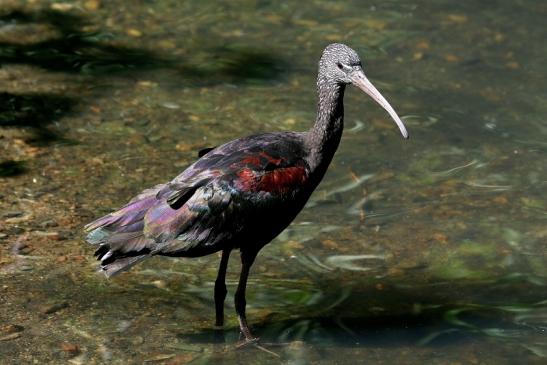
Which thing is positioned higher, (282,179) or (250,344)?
(282,179)

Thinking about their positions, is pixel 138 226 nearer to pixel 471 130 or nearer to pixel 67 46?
pixel 471 130

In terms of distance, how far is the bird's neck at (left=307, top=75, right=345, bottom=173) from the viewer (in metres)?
6.85

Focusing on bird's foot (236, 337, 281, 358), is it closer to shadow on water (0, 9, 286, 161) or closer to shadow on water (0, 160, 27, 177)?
shadow on water (0, 160, 27, 177)

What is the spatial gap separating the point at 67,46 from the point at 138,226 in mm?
4900

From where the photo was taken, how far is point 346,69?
688 centimetres

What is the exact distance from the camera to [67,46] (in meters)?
10.9

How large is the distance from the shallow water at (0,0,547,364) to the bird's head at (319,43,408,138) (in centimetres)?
141

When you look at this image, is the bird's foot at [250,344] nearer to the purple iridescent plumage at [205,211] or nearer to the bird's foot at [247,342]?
the bird's foot at [247,342]

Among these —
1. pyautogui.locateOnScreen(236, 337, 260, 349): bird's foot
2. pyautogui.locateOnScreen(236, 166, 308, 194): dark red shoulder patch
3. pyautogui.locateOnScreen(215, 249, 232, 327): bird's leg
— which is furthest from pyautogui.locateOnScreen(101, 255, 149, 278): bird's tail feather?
pyautogui.locateOnScreen(236, 337, 260, 349): bird's foot

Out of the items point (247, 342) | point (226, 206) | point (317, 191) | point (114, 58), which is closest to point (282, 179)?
point (226, 206)

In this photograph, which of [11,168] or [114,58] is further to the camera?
[114,58]

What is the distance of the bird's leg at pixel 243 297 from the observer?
6.75 meters

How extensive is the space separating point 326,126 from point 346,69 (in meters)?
0.39

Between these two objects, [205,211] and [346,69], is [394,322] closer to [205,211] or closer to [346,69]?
[205,211]
